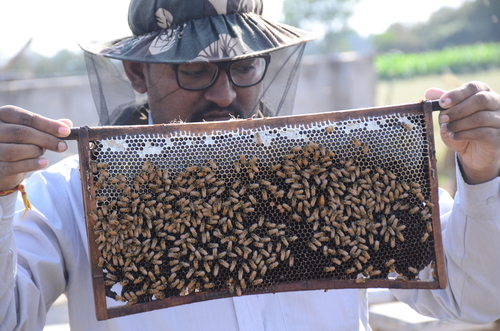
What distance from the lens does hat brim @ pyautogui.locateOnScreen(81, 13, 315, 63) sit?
3223mm

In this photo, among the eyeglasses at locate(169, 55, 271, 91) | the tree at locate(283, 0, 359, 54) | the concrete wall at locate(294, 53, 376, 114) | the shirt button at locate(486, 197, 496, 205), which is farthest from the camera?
the tree at locate(283, 0, 359, 54)

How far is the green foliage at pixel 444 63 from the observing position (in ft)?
213

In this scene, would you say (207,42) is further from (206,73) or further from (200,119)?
(200,119)

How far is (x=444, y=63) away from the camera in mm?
69250

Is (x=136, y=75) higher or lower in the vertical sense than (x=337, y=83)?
lower

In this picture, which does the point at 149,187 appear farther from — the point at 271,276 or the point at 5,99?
the point at 5,99

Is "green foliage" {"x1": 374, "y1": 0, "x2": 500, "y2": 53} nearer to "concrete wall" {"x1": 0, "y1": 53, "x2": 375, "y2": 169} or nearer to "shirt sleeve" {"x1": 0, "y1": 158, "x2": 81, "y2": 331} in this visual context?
"concrete wall" {"x1": 0, "y1": 53, "x2": 375, "y2": 169}

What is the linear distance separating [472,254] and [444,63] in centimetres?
7250

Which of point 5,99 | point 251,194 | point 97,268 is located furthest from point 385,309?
point 5,99

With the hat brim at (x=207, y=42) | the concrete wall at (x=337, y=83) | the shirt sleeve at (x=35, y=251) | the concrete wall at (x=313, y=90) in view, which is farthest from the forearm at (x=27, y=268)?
the concrete wall at (x=337, y=83)

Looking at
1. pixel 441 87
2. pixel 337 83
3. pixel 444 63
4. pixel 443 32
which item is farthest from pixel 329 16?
pixel 337 83

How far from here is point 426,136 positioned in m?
2.71

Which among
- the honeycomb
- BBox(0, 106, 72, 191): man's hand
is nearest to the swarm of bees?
the honeycomb

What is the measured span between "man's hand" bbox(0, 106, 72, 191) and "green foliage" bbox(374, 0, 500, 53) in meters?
75.4
